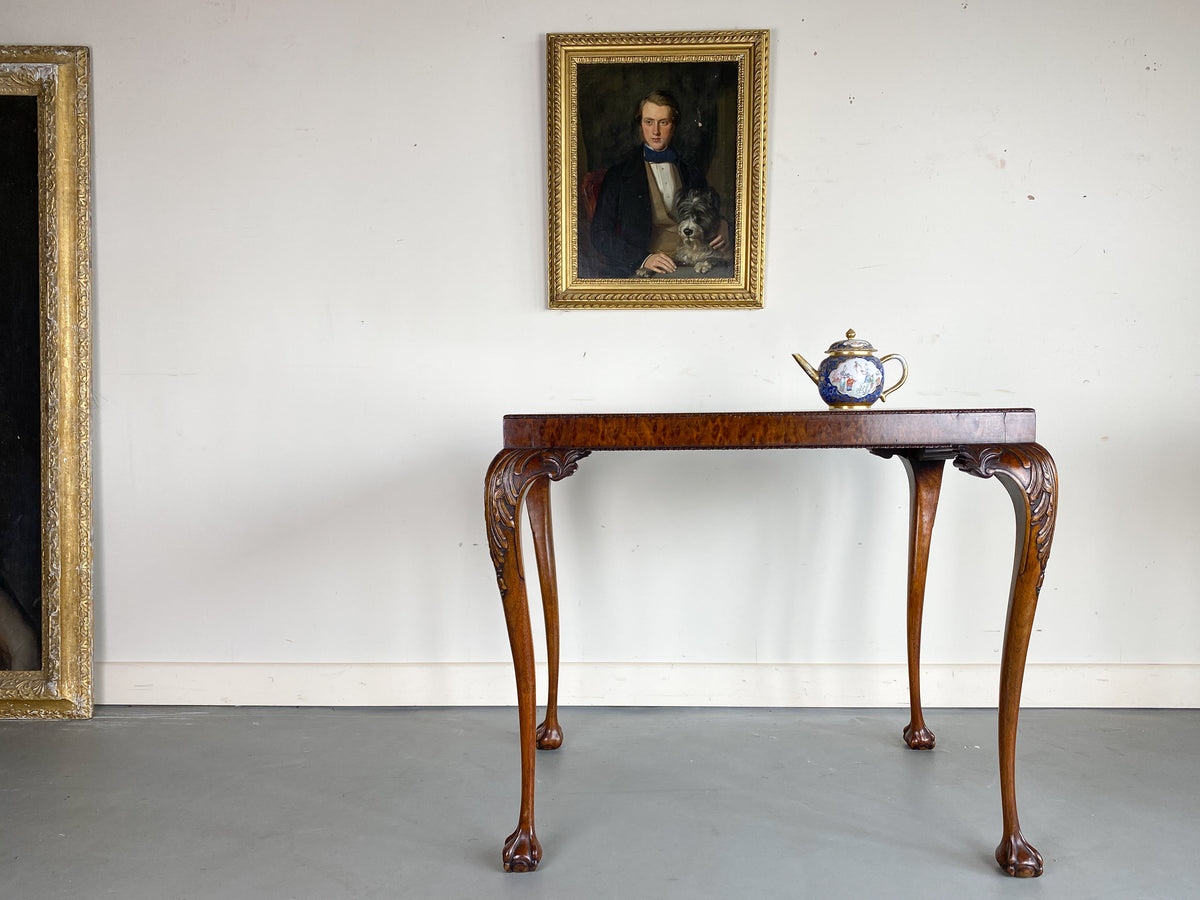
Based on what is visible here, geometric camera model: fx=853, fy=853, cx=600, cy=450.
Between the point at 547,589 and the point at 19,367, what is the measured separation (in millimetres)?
1725

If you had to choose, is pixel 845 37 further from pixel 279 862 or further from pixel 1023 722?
pixel 279 862

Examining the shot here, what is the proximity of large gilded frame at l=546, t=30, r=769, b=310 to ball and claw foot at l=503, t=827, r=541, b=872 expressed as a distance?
4.85 feet

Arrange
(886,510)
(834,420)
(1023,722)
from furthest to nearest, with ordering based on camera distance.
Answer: (886,510), (1023,722), (834,420)

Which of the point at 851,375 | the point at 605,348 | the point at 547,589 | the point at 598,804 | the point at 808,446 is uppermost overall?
the point at 605,348

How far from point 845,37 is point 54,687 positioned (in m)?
3.00

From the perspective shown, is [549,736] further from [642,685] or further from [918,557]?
[918,557]

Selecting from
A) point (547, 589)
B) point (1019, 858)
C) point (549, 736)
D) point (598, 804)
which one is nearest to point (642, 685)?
point (549, 736)

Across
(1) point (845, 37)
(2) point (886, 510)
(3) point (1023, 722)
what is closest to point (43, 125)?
(1) point (845, 37)

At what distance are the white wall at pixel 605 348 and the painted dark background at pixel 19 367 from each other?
0.60ft

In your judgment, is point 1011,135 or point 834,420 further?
point 1011,135

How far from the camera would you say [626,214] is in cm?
253

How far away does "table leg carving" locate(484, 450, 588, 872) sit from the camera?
1.63 metres

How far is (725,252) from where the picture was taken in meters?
2.52

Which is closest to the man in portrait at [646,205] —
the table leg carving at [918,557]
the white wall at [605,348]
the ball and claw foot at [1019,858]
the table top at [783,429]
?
the white wall at [605,348]
